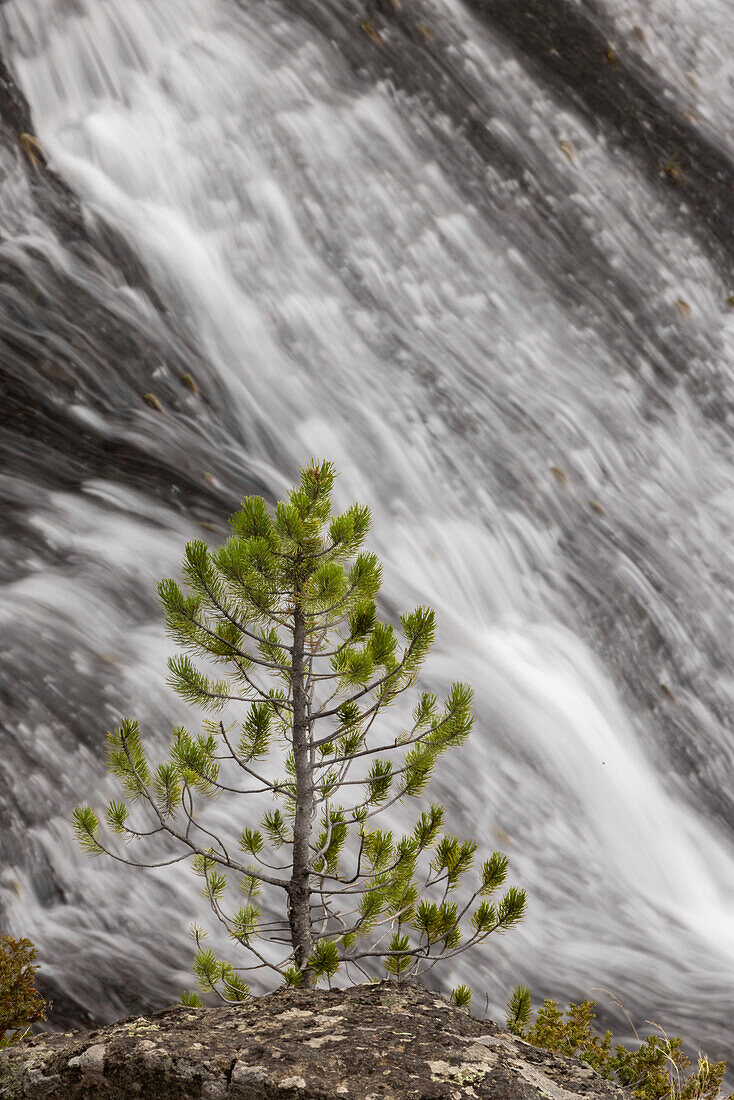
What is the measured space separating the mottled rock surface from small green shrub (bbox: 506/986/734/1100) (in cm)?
88

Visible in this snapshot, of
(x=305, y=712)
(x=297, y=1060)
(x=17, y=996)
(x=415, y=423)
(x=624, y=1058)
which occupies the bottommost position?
(x=17, y=996)

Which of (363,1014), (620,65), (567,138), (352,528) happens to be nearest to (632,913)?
(363,1014)

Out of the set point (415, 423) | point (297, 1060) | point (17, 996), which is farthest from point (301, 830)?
point (415, 423)

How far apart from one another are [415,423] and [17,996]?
4.73m

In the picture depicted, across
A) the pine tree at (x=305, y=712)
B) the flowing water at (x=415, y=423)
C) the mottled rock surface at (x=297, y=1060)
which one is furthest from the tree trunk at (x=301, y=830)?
the flowing water at (x=415, y=423)

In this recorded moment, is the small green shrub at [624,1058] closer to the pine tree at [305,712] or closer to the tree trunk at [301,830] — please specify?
the pine tree at [305,712]

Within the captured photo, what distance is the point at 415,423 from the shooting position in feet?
22.9

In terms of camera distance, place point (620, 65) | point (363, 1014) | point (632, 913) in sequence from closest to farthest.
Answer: point (363, 1014), point (632, 913), point (620, 65)

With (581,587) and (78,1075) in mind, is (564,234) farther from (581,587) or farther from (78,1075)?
(78,1075)

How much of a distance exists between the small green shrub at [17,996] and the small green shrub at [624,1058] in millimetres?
1506

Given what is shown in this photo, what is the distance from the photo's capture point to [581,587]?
695 cm

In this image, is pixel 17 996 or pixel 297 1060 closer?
pixel 297 1060

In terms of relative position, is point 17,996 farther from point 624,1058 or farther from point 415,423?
point 415,423

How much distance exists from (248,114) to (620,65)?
160 inches
